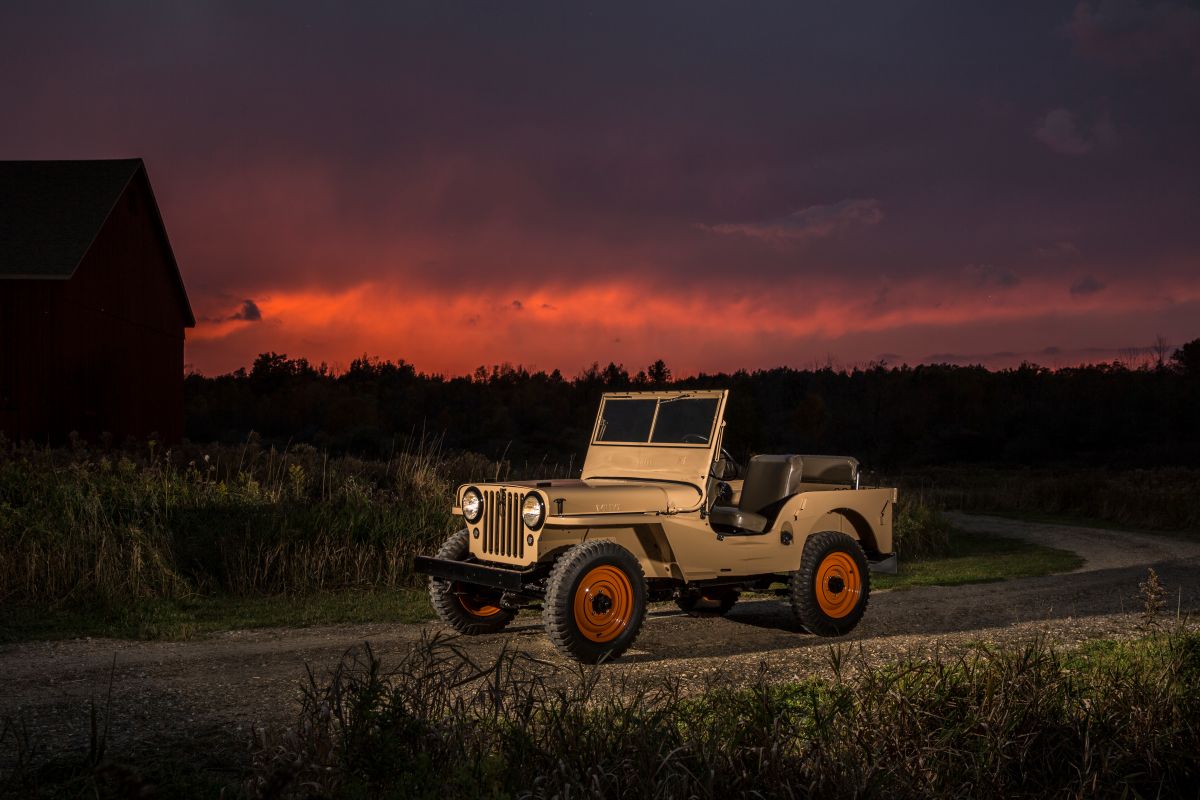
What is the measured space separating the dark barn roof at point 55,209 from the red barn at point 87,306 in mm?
25

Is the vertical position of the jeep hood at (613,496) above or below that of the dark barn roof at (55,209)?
Result: below

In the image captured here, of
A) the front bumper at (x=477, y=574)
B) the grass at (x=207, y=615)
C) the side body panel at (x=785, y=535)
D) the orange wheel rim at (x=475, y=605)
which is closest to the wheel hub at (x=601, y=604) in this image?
the front bumper at (x=477, y=574)

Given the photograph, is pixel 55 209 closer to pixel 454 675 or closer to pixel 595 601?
pixel 595 601

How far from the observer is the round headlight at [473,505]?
30.0 ft

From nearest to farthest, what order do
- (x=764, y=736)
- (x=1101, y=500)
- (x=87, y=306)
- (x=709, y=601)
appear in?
(x=764, y=736), (x=709, y=601), (x=87, y=306), (x=1101, y=500)

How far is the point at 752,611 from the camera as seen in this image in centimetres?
1173

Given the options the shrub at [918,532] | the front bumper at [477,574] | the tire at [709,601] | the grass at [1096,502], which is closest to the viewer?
the front bumper at [477,574]

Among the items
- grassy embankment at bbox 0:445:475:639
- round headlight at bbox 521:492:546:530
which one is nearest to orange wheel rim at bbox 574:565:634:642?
round headlight at bbox 521:492:546:530

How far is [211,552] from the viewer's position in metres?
12.7

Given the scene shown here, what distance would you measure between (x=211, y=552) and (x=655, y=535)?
622 centimetres

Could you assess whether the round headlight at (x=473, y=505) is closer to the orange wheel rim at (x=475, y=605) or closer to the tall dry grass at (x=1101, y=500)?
the orange wheel rim at (x=475, y=605)

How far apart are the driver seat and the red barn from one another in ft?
50.1

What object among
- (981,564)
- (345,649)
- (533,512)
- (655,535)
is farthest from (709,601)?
(981,564)

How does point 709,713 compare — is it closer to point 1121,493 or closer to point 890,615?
point 890,615
